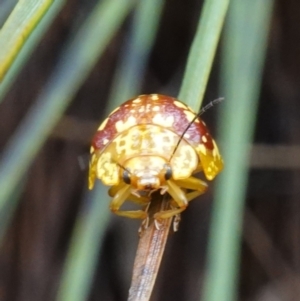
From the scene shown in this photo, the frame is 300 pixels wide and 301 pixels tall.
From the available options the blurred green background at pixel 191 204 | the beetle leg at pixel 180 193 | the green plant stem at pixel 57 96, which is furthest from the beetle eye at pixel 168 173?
the blurred green background at pixel 191 204

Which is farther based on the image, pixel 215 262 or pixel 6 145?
pixel 6 145

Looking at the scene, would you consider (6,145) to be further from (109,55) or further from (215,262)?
(215,262)

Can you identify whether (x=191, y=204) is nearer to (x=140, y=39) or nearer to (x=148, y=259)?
(x=140, y=39)

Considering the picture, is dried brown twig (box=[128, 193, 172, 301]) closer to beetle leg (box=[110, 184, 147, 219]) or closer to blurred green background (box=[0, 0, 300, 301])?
beetle leg (box=[110, 184, 147, 219])

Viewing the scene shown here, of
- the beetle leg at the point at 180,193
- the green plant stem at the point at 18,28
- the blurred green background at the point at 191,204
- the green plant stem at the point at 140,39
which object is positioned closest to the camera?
the green plant stem at the point at 18,28

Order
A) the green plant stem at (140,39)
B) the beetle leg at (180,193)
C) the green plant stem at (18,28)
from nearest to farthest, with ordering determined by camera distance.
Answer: the green plant stem at (18,28), the beetle leg at (180,193), the green plant stem at (140,39)

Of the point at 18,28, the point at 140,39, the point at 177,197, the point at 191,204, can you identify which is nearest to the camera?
the point at 18,28

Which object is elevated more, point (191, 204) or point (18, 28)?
point (191, 204)

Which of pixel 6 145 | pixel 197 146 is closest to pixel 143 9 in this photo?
pixel 197 146

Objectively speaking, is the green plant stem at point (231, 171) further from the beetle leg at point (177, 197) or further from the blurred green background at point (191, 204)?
the blurred green background at point (191, 204)

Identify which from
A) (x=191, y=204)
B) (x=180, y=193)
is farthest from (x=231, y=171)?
(x=191, y=204)

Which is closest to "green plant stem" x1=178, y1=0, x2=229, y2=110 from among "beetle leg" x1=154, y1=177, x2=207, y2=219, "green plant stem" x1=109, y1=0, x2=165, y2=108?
"beetle leg" x1=154, y1=177, x2=207, y2=219
